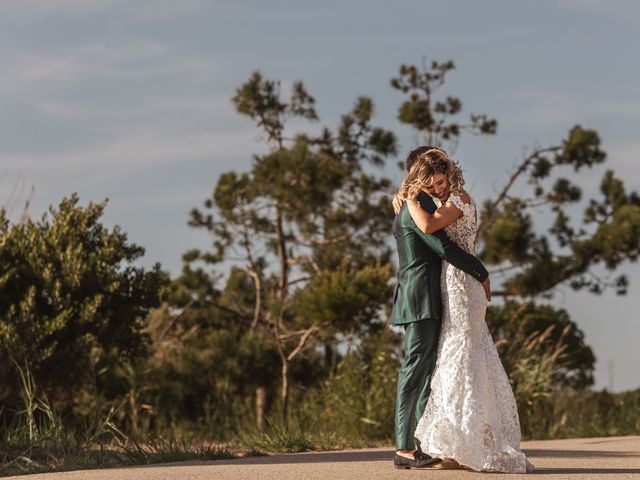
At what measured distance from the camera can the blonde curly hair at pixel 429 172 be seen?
7.62 m

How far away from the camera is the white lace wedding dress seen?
24.4ft

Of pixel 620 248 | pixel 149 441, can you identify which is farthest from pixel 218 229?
pixel 149 441

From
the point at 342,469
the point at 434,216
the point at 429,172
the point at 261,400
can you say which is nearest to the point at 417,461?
the point at 342,469

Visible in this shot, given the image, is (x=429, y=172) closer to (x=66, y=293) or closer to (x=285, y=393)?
(x=66, y=293)

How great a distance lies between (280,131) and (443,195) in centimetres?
1514

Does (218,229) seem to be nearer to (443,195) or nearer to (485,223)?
(485,223)

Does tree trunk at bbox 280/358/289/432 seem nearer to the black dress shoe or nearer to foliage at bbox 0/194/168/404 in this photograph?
foliage at bbox 0/194/168/404

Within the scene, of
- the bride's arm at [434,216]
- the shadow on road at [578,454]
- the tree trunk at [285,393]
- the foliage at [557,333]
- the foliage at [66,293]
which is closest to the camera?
the bride's arm at [434,216]

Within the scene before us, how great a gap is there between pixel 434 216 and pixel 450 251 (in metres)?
0.27

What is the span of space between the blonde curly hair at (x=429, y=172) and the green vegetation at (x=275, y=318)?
3.50 meters

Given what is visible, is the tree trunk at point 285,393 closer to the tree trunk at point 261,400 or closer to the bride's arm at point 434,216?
the tree trunk at point 261,400

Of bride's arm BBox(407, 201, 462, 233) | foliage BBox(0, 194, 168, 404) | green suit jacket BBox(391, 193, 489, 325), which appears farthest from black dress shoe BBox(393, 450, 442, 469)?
foliage BBox(0, 194, 168, 404)

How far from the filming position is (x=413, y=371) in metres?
7.56

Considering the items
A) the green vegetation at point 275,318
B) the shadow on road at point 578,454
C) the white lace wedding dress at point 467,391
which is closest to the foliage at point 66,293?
the green vegetation at point 275,318
